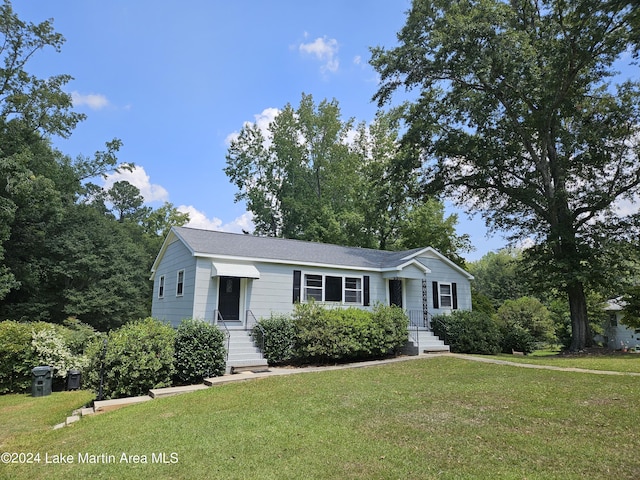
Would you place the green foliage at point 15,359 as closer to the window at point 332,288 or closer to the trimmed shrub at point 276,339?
the trimmed shrub at point 276,339

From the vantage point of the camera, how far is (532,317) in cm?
3105

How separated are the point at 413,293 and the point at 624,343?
72.5ft

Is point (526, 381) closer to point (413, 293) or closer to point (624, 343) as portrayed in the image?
point (413, 293)

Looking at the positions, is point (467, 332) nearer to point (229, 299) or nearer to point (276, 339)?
point (276, 339)

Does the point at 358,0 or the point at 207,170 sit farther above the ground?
the point at 358,0

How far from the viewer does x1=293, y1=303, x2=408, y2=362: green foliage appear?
12.1 meters

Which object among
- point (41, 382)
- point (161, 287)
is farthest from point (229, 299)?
point (41, 382)

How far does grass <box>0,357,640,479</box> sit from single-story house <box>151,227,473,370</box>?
206 inches

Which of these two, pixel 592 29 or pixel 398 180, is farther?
pixel 398 180

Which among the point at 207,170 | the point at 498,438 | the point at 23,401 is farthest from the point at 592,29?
the point at 23,401

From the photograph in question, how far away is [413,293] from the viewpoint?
56.5 feet

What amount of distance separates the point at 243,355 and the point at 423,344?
7.14 meters

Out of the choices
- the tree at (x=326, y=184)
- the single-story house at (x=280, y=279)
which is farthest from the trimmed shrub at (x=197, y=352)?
the tree at (x=326, y=184)

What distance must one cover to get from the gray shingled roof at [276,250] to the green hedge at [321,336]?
2873mm
